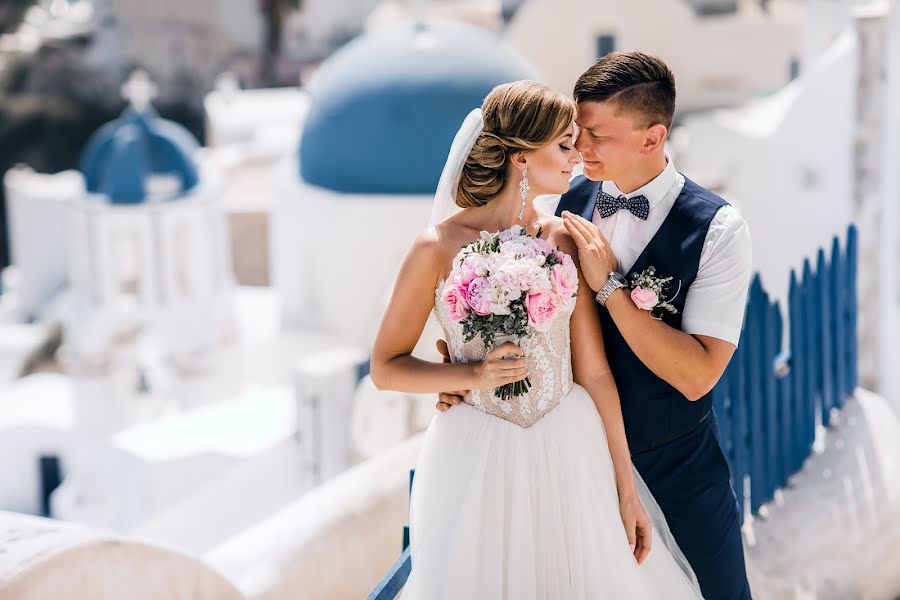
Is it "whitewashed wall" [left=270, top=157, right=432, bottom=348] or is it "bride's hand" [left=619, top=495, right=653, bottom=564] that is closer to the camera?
"bride's hand" [left=619, top=495, right=653, bottom=564]

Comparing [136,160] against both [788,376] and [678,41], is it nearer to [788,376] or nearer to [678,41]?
[678,41]

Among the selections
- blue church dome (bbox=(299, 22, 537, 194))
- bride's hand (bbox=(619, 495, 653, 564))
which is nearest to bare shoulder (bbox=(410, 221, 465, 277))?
bride's hand (bbox=(619, 495, 653, 564))

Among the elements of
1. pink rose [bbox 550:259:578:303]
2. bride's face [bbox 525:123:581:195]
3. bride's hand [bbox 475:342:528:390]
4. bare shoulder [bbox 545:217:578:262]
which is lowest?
bride's hand [bbox 475:342:528:390]

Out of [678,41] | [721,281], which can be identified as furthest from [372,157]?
[678,41]

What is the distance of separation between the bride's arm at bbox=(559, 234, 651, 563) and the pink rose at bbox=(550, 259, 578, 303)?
151 mm

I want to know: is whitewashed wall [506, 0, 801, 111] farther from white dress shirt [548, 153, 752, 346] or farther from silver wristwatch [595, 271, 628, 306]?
silver wristwatch [595, 271, 628, 306]

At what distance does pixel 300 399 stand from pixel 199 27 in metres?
32.3

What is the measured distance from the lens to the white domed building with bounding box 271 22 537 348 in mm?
10867

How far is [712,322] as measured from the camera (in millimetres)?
2498

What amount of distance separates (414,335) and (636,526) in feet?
2.40

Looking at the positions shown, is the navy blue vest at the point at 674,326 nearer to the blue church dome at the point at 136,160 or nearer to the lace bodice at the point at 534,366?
the lace bodice at the point at 534,366

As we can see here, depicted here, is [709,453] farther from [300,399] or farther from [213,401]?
[213,401]

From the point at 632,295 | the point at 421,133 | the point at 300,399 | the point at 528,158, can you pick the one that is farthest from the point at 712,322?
the point at 421,133

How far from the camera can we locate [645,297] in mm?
2412
